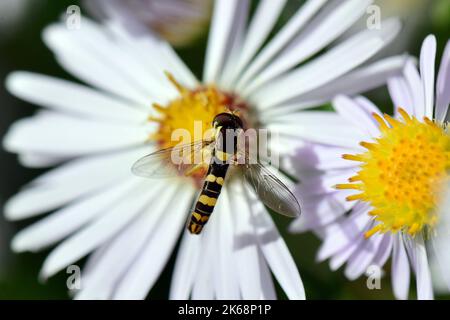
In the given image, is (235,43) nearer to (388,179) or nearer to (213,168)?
(213,168)

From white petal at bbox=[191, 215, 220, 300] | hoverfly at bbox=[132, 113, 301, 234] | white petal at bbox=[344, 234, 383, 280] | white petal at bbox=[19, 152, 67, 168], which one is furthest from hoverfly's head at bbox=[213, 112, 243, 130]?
white petal at bbox=[19, 152, 67, 168]

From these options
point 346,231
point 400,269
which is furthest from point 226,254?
point 400,269

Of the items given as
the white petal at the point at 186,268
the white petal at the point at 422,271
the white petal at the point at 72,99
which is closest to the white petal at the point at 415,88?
the white petal at the point at 422,271

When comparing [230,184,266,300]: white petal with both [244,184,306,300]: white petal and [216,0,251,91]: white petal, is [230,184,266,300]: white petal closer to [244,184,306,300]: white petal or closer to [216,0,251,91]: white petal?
[244,184,306,300]: white petal

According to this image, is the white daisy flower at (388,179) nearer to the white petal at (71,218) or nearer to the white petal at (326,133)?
the white petal at (326,133)

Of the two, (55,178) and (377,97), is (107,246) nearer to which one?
(55,178)
